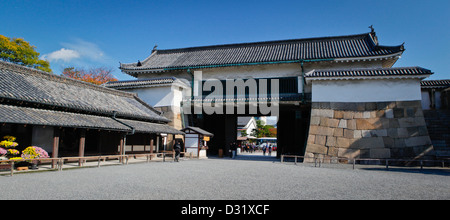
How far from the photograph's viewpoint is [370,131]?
15.8 metres

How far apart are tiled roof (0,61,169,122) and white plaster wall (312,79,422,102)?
36.8 feet

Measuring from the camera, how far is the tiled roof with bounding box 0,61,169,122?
11398 mm

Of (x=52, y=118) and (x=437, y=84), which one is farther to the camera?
(x=437, y=84)

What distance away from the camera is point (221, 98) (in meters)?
21.0

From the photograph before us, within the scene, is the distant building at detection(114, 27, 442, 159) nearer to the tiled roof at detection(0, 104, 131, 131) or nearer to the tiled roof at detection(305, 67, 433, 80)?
the tiled roof at detection(305, 67, 433, 80)

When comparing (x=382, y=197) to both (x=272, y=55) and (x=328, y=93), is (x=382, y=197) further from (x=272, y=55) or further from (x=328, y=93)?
(x=272, y=55)

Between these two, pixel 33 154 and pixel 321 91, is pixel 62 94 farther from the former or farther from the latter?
pixel 321 91

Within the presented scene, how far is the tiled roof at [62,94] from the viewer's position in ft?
37.4


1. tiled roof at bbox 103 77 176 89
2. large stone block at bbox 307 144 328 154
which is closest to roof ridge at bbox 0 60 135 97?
tiled roof at bbox 103 77 176 89

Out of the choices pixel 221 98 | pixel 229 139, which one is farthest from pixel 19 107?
pixel 229 139

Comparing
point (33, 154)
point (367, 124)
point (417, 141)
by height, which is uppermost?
point (367, 124)

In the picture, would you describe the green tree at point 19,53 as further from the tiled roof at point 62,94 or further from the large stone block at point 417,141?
the large stone block at point 417,141

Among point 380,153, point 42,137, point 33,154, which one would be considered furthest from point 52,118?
point 380,153

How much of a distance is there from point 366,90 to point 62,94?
682 inches
